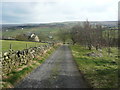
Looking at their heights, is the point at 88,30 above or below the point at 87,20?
below

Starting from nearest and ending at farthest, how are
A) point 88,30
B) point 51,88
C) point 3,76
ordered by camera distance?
1. point 51,88
2. point 3,76
3. point 88,30

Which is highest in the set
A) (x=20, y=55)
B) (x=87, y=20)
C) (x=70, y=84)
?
(x=87, y=20)

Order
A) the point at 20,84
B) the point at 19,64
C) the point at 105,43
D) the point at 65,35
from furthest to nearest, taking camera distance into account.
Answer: the point at 65,35
the point at 105,43
the point at 19,64
the point at 20,84

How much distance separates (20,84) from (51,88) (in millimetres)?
1973

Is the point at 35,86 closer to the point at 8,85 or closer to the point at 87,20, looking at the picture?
the point at 8,85

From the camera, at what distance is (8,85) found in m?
8.02

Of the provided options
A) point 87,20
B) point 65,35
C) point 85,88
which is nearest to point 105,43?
point 87,20

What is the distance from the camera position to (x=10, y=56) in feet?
39.4

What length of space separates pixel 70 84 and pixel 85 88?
1099 mm

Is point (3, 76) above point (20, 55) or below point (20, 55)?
below

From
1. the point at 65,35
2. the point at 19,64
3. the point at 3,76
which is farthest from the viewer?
the point at 65,35

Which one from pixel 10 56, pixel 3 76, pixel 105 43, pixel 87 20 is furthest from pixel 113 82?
pixel 105 43

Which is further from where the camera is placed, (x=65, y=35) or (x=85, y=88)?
(x=65, y=35)

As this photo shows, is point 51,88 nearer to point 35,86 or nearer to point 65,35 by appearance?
point 35,86
